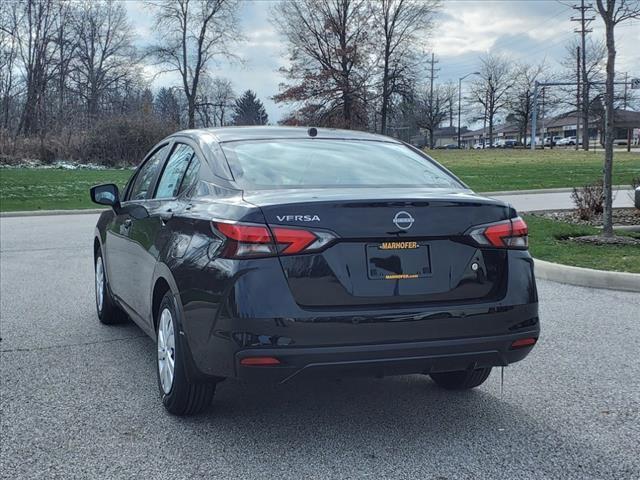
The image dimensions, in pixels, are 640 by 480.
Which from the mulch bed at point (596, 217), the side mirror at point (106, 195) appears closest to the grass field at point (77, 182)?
the mulch bed at point (596, 217)

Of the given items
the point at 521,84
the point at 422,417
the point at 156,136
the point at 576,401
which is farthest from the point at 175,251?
the point at 521,84

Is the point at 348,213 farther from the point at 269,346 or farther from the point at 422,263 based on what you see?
the point at 269,346

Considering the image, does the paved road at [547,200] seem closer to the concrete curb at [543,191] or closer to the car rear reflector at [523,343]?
the concrete curb at [543,191]

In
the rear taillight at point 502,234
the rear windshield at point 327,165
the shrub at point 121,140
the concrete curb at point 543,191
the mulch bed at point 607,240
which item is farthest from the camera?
the shrub at point 121,140

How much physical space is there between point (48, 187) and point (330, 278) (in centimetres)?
2118

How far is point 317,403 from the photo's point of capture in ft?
13.5

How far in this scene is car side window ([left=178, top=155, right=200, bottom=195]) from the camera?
4.10 meters

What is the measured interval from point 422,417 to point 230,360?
4.18 feet

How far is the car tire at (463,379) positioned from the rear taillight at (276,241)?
5.08 ft

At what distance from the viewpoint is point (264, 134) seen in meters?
4.48

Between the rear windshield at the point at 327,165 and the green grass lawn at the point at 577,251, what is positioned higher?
the rear windshield at the point at 327,165

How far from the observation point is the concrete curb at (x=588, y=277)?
7.43 metres

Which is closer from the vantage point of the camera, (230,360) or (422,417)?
(230,360)

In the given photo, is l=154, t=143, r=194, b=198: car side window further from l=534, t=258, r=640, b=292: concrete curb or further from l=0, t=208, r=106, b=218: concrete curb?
l=0, t=208, r=106, b=218: concrete curb
